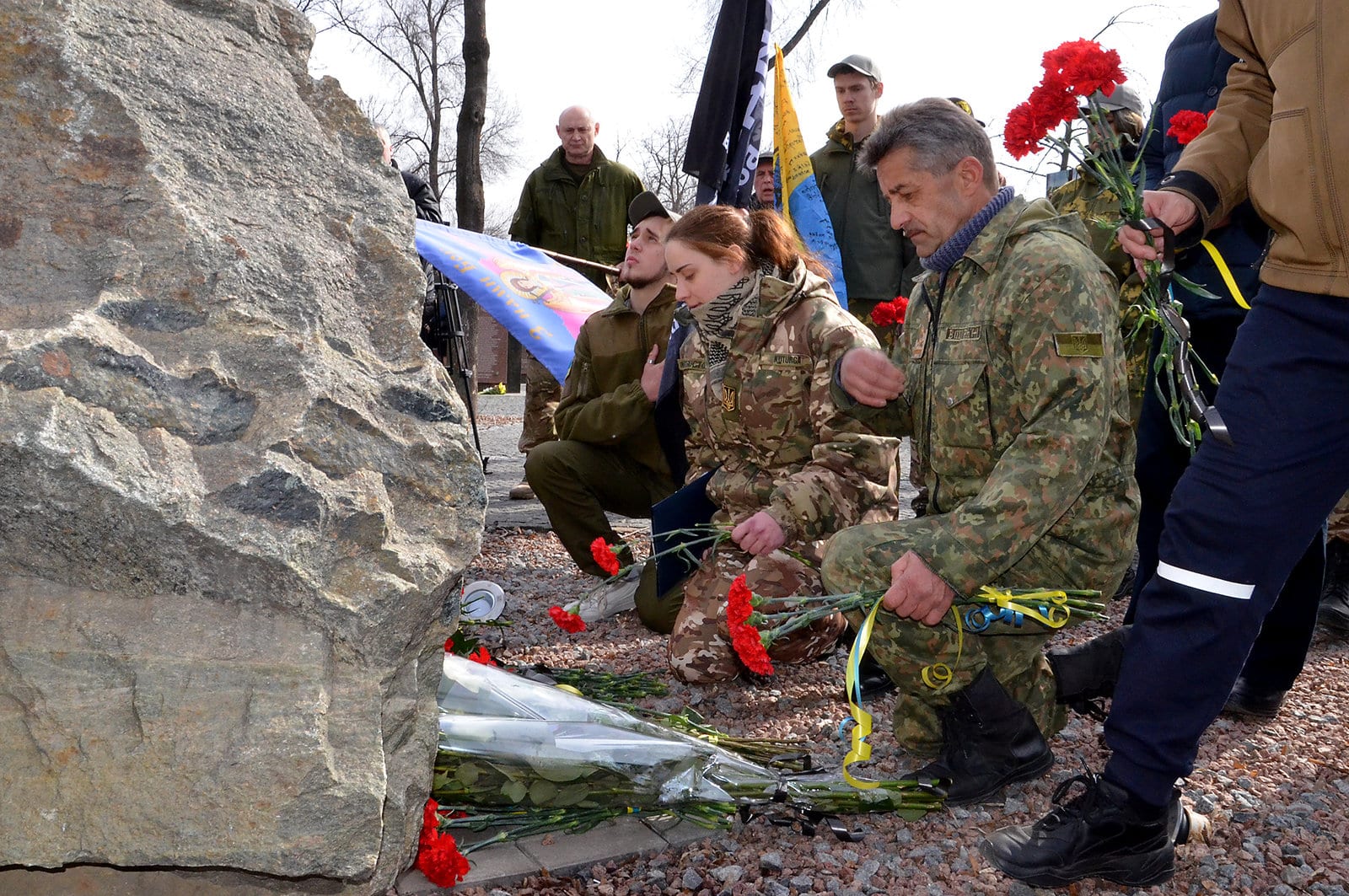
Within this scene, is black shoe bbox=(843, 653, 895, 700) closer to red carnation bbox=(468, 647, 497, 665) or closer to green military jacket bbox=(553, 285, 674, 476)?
red carnation bbox=(468, 647, 497, 665)

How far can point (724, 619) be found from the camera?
3281 mm

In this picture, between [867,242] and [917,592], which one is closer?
[917,592]

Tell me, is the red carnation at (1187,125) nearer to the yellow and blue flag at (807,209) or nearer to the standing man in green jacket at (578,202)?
the yellow and blue flag at (807,209)

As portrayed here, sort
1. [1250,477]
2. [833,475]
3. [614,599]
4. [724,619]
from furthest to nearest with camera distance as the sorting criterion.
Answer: [614,599], [724,619], [833,475], [1250,477]

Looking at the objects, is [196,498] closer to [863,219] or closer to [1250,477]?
[1250,477]

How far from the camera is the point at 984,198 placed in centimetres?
261

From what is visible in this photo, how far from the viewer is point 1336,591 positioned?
153 inches

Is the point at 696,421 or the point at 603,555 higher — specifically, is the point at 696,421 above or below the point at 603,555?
above

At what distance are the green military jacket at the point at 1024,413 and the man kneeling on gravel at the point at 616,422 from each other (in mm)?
1715

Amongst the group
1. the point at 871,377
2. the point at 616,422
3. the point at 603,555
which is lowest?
the point at 603,555

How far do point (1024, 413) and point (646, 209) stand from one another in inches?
101

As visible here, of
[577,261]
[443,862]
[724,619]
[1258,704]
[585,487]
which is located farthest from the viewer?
[577,261]

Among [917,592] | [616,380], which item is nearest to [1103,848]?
[917,592]

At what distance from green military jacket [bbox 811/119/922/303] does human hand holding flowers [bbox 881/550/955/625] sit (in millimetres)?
2880
